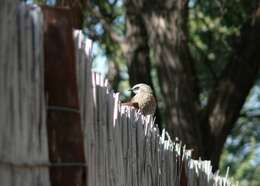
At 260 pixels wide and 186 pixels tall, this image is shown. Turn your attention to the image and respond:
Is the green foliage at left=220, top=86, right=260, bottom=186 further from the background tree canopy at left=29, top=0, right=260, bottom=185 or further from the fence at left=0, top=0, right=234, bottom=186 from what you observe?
the fence at left=0, top=0, right=234, bottom=186

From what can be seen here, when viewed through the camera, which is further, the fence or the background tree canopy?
the background tree canopy

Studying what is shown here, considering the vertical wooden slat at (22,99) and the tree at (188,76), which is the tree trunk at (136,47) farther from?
the vertical wooden slat at (22,99)

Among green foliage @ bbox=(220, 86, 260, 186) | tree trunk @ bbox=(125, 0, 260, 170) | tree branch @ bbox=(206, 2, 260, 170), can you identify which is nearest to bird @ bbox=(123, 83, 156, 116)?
tree trunk @ bbox=(125, 0, 260, 170)

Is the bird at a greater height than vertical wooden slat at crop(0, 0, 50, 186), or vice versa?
the bird

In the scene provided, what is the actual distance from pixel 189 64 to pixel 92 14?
3.33 metres

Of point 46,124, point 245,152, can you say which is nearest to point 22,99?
point 46,124

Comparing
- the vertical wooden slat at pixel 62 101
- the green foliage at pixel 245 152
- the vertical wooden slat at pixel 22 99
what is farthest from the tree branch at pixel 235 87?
→ the green foliage at pixel 245 152

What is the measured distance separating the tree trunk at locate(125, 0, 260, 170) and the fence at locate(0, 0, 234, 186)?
4701mm

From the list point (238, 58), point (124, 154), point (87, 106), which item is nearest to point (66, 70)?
point (87, 106)

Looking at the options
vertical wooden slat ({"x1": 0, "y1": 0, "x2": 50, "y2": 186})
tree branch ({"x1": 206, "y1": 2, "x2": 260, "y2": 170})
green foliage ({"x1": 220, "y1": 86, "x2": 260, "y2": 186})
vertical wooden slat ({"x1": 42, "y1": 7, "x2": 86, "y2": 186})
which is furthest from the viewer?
green foliage ({"x1": 220, "y1": 86, "x2": 260, "y2": 186})

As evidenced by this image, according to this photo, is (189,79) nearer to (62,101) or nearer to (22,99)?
(62,101)

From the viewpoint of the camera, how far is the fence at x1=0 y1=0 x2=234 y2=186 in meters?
2.96

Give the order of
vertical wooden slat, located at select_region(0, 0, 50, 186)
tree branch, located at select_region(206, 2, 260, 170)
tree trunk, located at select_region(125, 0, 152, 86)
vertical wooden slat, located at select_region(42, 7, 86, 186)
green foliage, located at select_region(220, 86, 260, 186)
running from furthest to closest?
green foliage, located at select_region(220, 86, 260, 186)
tree trunk, located at select_region(125, 0, 152, 86)
tree branch, located at select_region(206, 2, 260, 170)
vertical wooden slat, located at select_region(42, 7, 86, 186)
vertical wooden slat, located at select_region(0, 0, 50, 186)

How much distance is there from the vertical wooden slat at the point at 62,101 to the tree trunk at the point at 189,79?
6.58 m
